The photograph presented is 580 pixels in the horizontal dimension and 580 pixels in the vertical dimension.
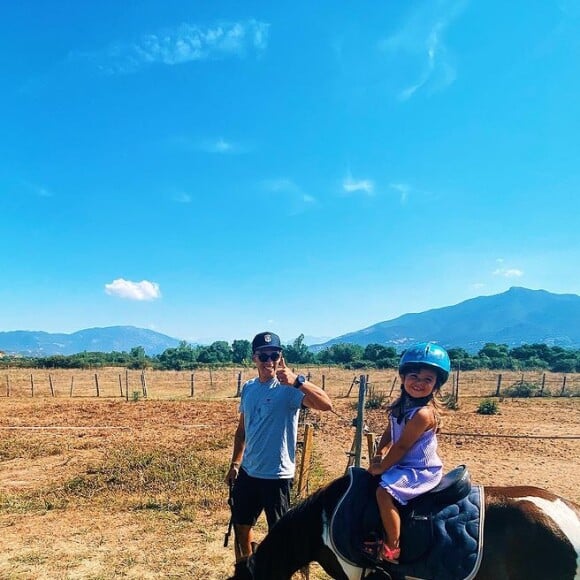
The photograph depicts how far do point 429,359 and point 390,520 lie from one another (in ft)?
2.75

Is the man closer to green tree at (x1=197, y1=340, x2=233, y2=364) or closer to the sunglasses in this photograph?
the sunglasses

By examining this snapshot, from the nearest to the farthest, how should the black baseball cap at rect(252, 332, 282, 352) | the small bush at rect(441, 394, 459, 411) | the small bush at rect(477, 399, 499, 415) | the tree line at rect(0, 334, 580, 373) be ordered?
the black baseball cap at rect(252, 332, 282, 352) → the small bush at rect(477, 399, 499, 415) → the small bush at rect(441, 394, 459, 411) → the tree line at rect(0, 334, 580, 373)

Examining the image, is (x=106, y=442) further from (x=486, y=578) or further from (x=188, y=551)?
A: (x=486, y=578)

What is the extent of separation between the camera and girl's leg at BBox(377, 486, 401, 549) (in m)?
2.06

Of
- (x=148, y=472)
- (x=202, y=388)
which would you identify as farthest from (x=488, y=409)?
(x=202, y=388)

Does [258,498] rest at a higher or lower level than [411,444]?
lower

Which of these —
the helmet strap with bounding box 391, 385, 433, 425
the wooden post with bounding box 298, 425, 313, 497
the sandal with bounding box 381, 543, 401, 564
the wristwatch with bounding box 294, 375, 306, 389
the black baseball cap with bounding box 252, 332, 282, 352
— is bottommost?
the wooden post with bounding box 298, 425, 313, 497

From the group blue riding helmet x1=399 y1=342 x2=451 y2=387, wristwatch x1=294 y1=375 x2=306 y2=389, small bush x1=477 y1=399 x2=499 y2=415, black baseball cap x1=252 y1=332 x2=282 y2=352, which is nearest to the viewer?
blue riding helmet x1=399 y1=342 x2=451 y2=387

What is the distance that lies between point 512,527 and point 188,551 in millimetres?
3476

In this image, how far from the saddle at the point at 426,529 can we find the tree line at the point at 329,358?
33.3 metres

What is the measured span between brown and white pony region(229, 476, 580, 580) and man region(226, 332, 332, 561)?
37cm

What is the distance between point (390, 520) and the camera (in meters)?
2.07

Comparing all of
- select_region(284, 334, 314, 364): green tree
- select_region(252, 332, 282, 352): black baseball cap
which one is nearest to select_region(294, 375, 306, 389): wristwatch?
select_region(252, 332, 282, 352): black baseball cap

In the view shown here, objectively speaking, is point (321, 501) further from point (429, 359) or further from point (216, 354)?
point (216, 354)
